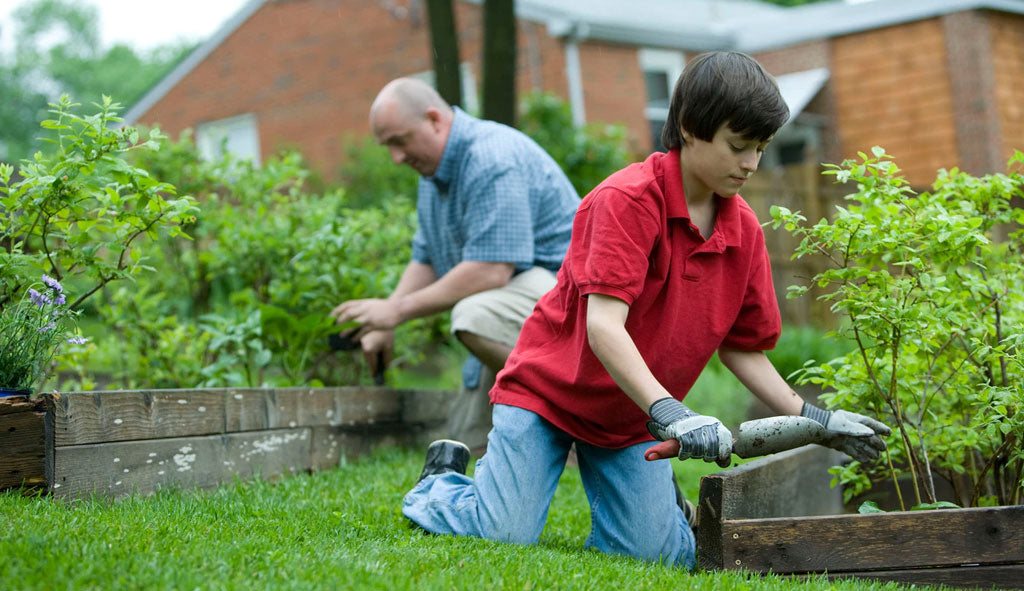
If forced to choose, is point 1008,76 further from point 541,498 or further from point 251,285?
point 541,498

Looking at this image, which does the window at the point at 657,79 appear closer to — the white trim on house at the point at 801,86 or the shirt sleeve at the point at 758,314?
the white trim on house at the point at 801,86

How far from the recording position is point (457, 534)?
3.14m

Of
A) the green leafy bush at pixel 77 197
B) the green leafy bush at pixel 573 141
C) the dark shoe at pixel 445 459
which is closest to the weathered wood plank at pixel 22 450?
the green leafy bush at pixel 77 197

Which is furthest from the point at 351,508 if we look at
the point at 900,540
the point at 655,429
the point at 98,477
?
the point at 900,540

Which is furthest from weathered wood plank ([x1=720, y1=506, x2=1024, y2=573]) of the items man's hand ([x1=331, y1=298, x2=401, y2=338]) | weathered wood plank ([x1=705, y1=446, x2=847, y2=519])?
man's hand ([x1=331, y1=298, x2=401, y2=338])

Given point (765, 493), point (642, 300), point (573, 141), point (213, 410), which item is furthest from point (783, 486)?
point (573, 141)

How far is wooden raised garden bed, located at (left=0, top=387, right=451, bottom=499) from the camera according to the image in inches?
114

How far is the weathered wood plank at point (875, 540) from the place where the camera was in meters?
2.74

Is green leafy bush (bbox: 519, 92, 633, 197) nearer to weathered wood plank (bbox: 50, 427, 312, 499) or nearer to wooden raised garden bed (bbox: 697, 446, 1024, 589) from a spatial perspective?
weathered wood plank (bbox: 50, 427, 312, 499)

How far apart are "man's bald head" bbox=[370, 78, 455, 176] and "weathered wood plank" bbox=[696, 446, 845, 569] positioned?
79.6 inches

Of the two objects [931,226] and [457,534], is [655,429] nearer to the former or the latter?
[457,534]

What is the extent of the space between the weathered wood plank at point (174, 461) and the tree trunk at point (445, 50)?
4.89 meters

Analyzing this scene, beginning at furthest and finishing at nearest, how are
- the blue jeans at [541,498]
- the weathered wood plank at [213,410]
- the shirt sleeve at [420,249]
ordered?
1. the shirt sleeve at [420,249]
2. the blue jeans at [541,498]
3. the weathered wood plank at [213,410]

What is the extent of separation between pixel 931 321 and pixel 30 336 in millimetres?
2603
